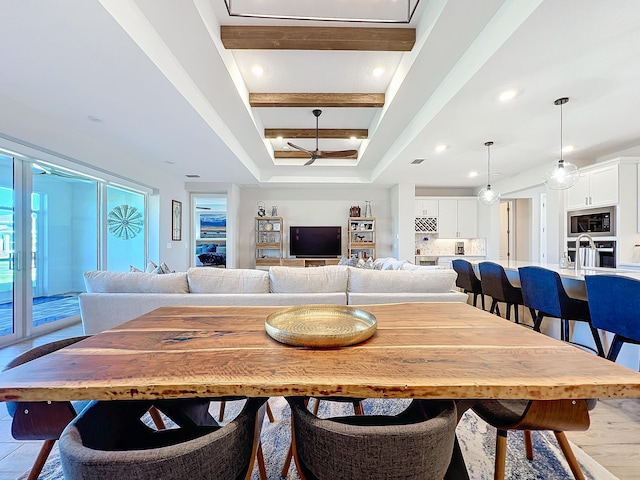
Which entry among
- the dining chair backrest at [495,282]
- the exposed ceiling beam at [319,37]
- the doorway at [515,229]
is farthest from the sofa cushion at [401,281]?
the doorway at [515,229]

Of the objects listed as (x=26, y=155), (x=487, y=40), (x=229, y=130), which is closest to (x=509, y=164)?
(x=487, y=40)

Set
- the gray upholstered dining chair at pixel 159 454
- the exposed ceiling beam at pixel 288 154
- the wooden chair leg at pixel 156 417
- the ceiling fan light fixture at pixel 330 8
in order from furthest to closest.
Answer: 1. the exposed ceiling beam at pixel 288 154
2. the ceiling fan light fixture at pixel 330 8
3. the wooden chair leg at pixel 156 417
4. the gray upholstered dining chair at pixel 159 454

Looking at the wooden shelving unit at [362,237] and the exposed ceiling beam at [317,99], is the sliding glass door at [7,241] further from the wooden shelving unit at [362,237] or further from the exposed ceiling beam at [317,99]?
the wooden shelving unit at [362,237]

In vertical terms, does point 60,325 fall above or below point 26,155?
below

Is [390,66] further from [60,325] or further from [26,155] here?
[60,325]

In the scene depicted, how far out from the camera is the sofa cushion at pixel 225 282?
2.57 metres

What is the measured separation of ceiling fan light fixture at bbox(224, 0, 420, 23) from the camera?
7.29 feet

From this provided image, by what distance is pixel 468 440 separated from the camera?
1.69m

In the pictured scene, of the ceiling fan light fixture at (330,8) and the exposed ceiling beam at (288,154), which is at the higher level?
the ceiling fan light fixture at (330,8)

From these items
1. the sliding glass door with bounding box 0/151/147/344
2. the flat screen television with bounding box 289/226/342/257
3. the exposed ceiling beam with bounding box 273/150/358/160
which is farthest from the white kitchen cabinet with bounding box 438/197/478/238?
the sliding glass door with bounding box 0/151/147/344

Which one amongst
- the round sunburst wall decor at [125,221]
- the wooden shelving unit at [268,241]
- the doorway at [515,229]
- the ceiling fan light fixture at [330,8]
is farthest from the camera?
the doorway at [515,229]

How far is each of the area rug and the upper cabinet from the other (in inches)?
160

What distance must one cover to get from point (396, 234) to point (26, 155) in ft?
20.3

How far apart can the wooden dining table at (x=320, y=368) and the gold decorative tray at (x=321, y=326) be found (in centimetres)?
3
